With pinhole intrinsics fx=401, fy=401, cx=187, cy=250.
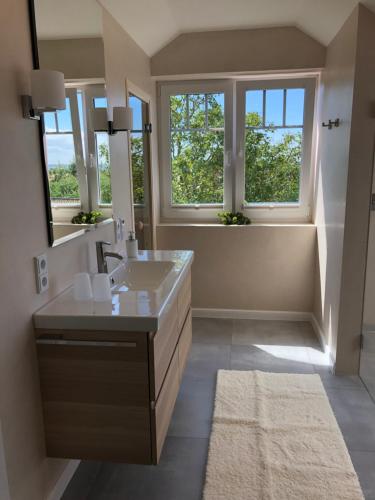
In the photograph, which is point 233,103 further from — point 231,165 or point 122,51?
point 122,51

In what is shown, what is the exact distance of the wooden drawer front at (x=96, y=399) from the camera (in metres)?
1.54

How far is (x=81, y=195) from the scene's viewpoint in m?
2.00

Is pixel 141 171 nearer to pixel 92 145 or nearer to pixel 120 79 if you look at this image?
pixel 120 79

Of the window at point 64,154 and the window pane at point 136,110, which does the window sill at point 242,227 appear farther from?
the window at point 64,154

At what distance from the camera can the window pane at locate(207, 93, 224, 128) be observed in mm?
3568

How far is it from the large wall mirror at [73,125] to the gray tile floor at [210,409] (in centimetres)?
116

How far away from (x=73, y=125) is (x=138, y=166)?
3.98 ft

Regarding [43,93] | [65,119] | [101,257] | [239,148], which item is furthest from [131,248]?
[239,148]

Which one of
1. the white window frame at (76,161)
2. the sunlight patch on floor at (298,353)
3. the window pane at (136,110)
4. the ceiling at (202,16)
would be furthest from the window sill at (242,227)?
the white window frame at (76,161)

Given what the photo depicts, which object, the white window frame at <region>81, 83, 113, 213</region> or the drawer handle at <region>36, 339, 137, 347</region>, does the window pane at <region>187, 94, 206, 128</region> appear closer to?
the white window frame at <region>81, 83, 113, 213</region>

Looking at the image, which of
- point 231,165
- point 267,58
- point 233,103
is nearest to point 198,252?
point 231,165

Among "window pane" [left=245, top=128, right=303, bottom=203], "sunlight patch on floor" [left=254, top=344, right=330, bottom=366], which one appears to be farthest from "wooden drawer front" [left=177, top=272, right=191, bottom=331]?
"window pane" [left=245, top=128, right=303, bottom=203]

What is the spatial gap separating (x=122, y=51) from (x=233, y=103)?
1254 millimetres

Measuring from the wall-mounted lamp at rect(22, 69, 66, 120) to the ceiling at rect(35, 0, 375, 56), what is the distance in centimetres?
59
